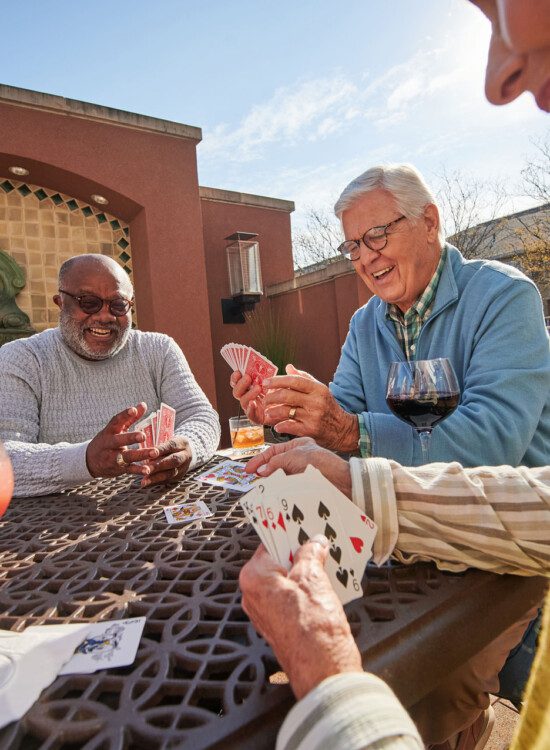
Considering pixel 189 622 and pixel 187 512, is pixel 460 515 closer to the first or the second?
pixel 189 622

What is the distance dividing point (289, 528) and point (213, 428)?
4.54 feet

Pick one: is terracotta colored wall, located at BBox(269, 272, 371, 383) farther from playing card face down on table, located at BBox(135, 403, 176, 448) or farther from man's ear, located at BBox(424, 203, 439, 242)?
playing card face down on table, located at BBox(135, 403, 176, 448)

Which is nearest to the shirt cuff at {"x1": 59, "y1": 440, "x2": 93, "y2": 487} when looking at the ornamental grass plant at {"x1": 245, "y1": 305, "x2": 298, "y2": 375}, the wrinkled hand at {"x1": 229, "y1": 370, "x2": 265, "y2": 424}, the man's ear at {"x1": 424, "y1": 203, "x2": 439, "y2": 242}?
the wrinkled hand at {"x1": 229, "y1": 370, "x2": 265, "y2": 424}

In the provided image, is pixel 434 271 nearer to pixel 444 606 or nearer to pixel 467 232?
pixel 444 606

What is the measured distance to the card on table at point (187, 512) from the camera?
3.95 ft

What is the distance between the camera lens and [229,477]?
1576 millimetres

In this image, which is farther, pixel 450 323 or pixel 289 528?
pixel 450 323

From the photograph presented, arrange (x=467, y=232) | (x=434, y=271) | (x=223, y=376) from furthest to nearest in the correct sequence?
(x=467, y=232)
(x=223, y=376)
(x=434, y=271)

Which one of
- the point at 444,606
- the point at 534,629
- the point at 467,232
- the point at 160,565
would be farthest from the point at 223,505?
the point at 467,232

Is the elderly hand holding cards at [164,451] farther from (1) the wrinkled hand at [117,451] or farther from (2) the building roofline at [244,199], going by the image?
(2) the building roofline at [244,199]

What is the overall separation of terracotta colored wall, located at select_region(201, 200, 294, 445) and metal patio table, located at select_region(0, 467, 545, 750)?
592cm

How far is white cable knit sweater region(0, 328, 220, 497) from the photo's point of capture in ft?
6.31

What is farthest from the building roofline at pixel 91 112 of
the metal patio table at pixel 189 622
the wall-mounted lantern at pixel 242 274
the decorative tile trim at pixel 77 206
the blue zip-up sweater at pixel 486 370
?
the metal patio table at pixel 189 622

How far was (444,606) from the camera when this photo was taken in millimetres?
737
